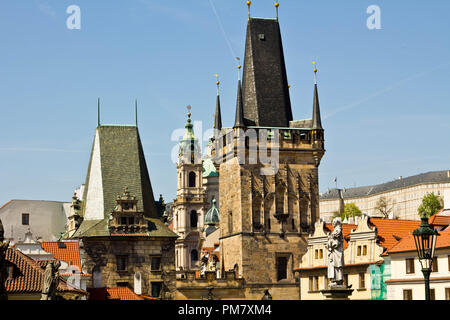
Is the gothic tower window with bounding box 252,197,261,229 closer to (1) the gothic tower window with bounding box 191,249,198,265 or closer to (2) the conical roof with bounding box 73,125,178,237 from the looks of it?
(2) the conical roof with bounding box 73,125,178,237

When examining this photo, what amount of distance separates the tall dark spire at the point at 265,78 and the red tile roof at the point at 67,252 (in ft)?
61.1

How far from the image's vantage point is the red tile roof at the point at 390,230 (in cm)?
5124

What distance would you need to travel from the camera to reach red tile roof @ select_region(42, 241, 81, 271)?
56594 millimetres

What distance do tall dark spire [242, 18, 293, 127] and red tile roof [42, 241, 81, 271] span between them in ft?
61.1

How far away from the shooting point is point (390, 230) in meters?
53.2

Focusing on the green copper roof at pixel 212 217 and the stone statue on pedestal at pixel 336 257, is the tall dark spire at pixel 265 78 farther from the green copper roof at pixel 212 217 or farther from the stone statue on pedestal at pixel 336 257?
the green copper roof at pixel 212 217

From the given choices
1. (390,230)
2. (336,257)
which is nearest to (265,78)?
(390,230)

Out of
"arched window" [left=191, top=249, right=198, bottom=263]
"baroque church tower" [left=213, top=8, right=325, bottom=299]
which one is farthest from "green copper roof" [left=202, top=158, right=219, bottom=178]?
"baroque church tower" [left=213, top=8, right=325, bottom=299]

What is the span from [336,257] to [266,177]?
37.7 meters

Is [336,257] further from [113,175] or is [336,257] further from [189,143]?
[189,143]

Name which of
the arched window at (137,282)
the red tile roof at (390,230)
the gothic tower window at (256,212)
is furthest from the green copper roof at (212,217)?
the red tile roof at (390,230)
